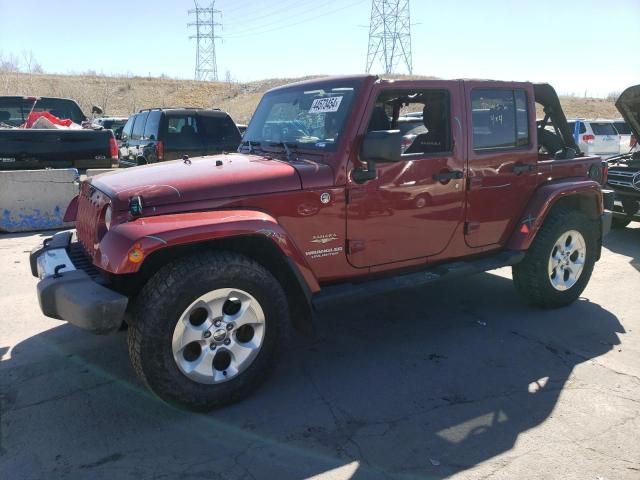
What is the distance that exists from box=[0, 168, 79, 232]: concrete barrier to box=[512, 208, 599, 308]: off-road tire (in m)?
6.66

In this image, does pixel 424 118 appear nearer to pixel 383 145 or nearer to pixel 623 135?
pixel 383 145

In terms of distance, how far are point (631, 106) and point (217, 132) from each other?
7.05 m

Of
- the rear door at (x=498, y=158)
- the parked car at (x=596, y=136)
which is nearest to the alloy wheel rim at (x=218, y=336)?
the rear door at (x=498, y=158)

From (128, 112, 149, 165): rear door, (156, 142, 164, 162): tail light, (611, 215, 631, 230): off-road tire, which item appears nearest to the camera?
(611, 215, 631, 230): off-road tire

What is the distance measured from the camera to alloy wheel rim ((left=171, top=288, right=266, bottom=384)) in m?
3.08

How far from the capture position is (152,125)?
396 inches

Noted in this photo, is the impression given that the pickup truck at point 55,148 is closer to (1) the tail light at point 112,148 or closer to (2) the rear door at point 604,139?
(1) the tail light at point 112,148

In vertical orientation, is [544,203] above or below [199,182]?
below

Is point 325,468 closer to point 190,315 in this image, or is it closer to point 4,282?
point 190,315

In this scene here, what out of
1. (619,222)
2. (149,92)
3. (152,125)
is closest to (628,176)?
(619,222)

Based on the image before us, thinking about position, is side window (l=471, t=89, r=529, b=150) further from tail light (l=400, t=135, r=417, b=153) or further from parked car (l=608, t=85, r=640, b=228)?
parked car (l=608, t=85, r=640, b=228)

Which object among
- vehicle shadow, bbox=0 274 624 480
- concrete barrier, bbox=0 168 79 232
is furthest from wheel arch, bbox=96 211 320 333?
concrete barrier, bbox=0 168 79 232

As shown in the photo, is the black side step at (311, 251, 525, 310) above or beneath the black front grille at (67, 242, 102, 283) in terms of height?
beneath

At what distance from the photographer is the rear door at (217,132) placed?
10.2m
